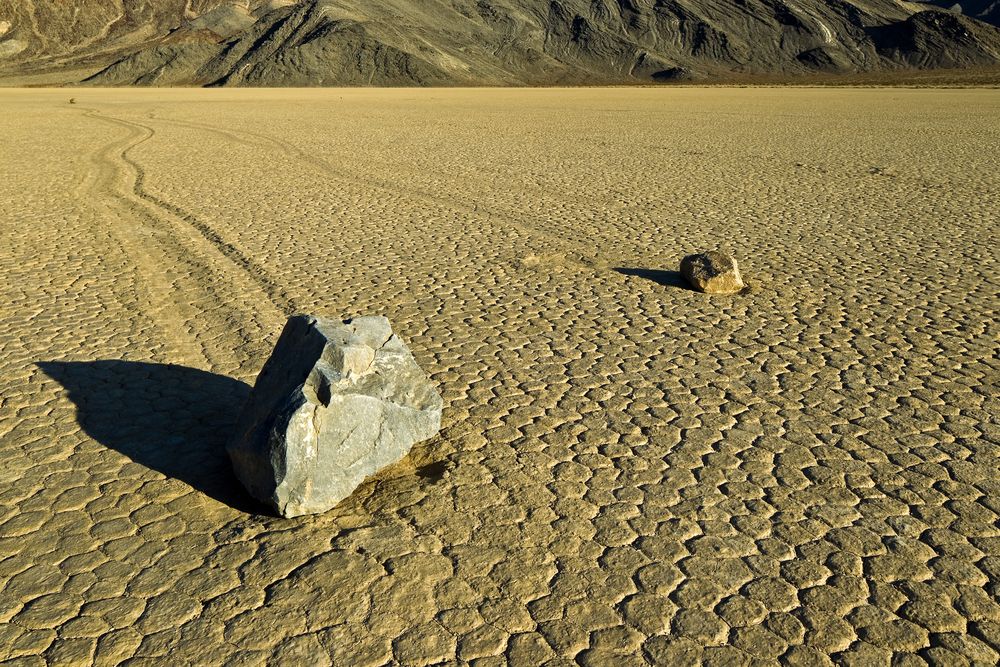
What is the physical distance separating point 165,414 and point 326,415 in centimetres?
146

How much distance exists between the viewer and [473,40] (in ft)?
262

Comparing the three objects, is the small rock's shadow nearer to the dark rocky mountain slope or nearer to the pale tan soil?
the pale tan soil

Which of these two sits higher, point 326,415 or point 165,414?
point 326,415

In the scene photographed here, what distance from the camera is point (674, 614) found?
3012mm

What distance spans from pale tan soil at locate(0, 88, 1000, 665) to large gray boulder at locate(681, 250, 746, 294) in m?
0.21

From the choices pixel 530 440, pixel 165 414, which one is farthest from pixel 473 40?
pixel 530 440

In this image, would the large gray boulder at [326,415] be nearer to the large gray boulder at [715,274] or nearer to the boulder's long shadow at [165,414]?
the boulder's long shadow at [165,414]

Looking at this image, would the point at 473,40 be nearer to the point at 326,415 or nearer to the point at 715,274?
the point at 715,274

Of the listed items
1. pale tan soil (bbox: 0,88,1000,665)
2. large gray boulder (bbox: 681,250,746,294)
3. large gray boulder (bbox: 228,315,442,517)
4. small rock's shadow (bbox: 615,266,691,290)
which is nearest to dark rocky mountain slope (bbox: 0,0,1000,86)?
pale tan soil (bbox: 0,88,1000,665)

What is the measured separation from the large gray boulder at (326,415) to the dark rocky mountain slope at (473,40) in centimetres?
6569

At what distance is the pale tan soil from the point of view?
9.75 ft

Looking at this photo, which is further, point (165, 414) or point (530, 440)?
point (165, 414)

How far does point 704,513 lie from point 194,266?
5663 mm

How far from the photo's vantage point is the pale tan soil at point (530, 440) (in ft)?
9.75
